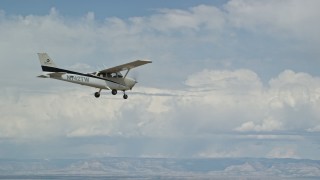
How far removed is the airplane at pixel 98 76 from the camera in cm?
8181

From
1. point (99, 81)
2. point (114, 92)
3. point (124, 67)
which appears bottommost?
point (114, 92)

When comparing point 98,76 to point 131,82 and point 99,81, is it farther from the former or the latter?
point 131,82

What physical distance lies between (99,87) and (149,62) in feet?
27.1

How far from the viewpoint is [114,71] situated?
87438mm

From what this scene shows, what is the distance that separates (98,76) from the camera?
85750 mm

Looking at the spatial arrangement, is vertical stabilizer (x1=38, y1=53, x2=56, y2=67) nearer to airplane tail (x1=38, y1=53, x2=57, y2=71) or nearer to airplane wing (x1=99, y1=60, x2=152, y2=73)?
airplane tail (x1=38, y1=53, x2=57, y2=71)

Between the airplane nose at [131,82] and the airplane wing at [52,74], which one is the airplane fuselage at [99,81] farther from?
the airplane wing at [52,74]

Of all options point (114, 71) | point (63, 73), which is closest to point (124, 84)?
point (114, 71)

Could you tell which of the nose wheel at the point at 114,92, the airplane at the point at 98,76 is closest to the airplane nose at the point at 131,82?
the airplane at the point at 98,76

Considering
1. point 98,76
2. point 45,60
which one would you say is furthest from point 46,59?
point 98,76

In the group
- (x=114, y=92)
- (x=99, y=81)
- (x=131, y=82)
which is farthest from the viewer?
(x=131, y=82)

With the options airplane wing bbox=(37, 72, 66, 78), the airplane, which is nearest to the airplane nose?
the airplane

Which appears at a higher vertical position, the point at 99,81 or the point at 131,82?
the point at 131,82

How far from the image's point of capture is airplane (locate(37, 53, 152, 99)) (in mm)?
81812
